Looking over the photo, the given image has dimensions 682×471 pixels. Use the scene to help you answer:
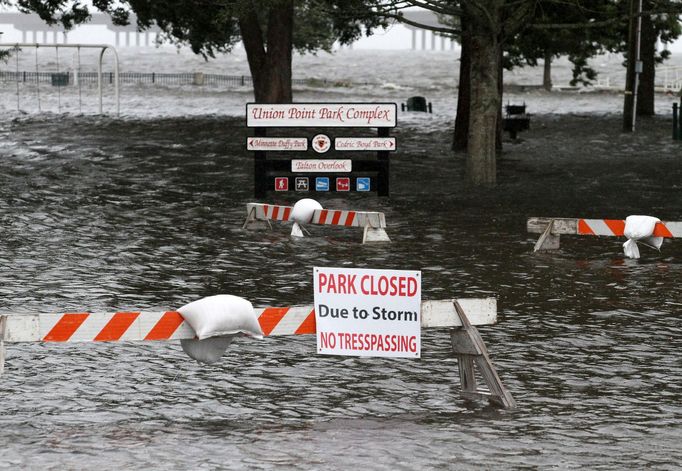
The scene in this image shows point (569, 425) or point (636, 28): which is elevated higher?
point (636, 28)

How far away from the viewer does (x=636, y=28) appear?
36.5m

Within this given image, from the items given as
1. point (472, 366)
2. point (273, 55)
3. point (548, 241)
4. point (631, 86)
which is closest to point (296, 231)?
point (548, 241)

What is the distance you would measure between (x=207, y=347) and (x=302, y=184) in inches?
562

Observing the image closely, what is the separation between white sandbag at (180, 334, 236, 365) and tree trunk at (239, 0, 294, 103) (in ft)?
86.1

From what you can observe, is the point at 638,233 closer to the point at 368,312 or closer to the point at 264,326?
the point at 368,312

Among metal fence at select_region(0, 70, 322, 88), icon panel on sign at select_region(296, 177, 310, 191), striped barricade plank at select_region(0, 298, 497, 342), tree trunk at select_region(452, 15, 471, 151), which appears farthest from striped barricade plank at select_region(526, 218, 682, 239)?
metal fence at select_region(0, 70, 322, 88)

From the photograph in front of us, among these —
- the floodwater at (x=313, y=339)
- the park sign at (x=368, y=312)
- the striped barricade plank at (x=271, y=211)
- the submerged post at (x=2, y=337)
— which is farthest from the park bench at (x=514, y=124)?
the submerged post at (x=2, y=337)

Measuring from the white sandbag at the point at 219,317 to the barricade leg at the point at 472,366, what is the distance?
4.75ft

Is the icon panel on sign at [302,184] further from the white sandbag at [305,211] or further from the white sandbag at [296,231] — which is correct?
the white sandbag at [305,211]

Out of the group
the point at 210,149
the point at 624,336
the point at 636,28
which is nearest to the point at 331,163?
the point at 210,149

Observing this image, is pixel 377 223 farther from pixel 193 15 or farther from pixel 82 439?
pixel 193 15

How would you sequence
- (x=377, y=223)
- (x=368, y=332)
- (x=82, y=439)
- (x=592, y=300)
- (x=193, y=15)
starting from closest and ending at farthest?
(x=82, y=439)
(x=368, y=332)
(x=592, y=300)
(x=377, y=223)
(x=193, y=15)

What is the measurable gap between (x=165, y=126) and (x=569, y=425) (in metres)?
29.1

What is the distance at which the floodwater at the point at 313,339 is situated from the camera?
7.72 m
